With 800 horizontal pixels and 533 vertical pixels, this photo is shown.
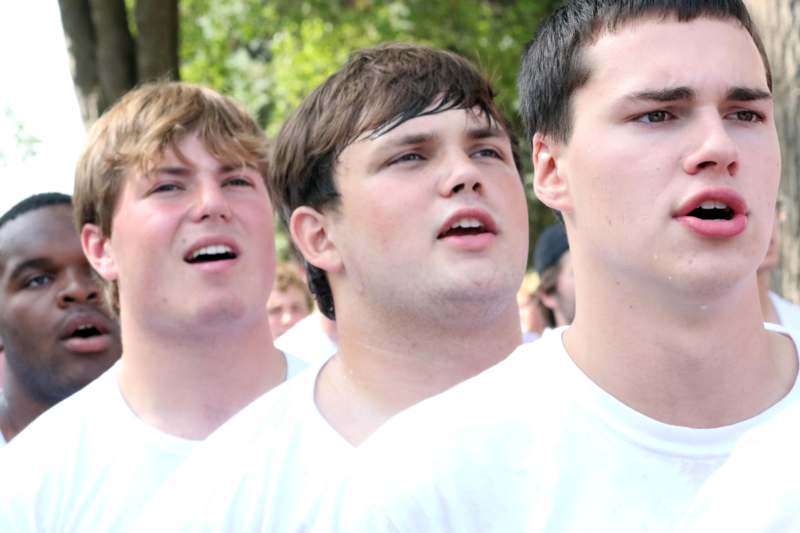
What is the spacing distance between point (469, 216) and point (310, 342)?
288 cm

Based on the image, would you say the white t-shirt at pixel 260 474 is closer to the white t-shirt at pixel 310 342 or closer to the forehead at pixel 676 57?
the forehead at pixel 676 57

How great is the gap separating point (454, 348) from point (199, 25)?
15.9 m

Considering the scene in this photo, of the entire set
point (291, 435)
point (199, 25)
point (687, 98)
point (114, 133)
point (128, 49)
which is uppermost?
point (687, 98)

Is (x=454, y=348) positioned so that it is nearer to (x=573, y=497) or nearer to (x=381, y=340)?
(x=381, y=340)

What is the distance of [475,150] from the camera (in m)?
4.59

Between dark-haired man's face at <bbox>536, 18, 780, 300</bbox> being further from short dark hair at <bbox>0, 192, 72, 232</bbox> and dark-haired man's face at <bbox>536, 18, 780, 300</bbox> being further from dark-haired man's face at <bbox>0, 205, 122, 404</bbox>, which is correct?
short dark hair at <bbox>0, 192, 72, 232</bbox>

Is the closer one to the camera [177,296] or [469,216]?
[469,216]

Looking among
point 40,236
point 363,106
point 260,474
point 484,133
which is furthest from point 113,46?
point 260,474

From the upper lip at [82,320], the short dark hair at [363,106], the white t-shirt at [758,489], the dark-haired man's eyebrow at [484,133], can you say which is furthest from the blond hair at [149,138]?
the white t-shirt at [758,489]

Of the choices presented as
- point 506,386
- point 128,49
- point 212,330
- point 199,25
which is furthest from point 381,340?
point 199,25

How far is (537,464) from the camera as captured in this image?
10.3ft

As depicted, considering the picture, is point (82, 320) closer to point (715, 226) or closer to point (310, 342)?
point (310, 342)

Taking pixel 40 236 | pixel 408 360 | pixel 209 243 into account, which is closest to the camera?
pixel 408 360

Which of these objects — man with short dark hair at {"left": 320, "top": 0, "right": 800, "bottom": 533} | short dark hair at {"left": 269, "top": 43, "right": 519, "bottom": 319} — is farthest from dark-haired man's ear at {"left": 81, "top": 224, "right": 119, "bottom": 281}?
man with short dark hair at {"left": 320, "top": 0, "right": 800, "bottom": 533}
